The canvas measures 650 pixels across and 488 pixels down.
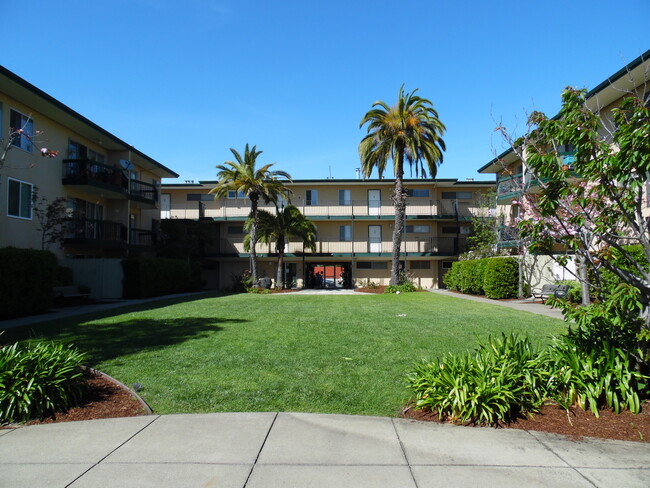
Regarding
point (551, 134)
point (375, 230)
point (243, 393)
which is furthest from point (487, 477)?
point (375, 230)

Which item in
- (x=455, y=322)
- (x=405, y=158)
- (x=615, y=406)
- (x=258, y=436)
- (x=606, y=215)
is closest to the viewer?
(x=258, y=436)

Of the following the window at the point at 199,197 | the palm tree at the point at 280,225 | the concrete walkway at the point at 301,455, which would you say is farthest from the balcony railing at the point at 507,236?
the window at the point at 199,197

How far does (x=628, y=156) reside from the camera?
471cm

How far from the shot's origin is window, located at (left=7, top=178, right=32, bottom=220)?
690 inches

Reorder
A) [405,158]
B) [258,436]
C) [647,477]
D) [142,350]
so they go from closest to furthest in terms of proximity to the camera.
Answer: [647,477] < [258,436] < [142,350] < [405,158]

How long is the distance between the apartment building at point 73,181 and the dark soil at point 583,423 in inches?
531

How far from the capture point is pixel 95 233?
22.8 metres

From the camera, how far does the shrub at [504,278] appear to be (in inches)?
862

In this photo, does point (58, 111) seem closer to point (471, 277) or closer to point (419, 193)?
point (471, 277)

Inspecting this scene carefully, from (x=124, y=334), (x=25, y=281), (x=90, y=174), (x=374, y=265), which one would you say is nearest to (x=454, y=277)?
(x=374, y=265)

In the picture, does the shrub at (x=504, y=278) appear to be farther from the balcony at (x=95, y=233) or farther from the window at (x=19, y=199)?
the window at (x=19, y=199)

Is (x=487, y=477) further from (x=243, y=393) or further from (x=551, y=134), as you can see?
(x=551, y=134)

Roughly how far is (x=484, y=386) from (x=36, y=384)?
16.6ft

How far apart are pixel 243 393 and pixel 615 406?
4314 millimetres
